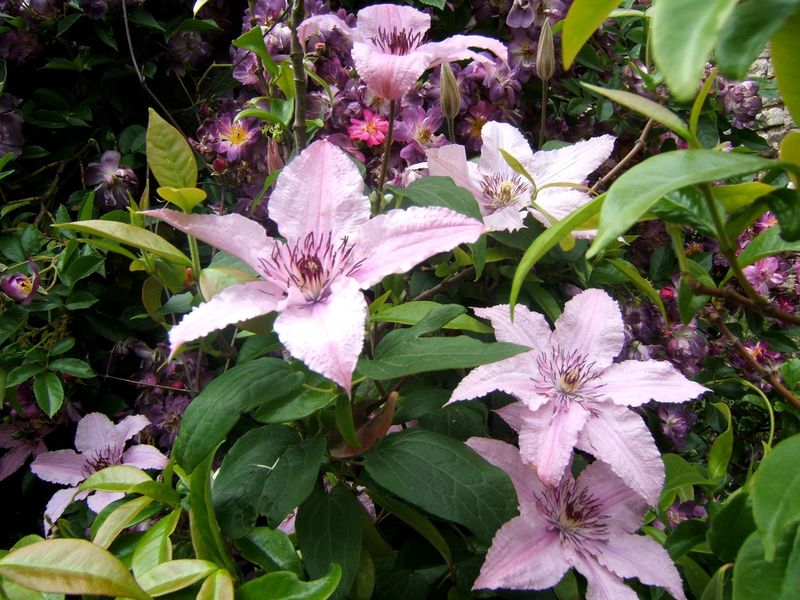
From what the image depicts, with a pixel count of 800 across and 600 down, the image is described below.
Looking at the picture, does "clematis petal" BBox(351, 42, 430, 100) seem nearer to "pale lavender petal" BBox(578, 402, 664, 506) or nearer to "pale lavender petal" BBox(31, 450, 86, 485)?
"pale lavender petal" BBox(578, 402, 664, 506)

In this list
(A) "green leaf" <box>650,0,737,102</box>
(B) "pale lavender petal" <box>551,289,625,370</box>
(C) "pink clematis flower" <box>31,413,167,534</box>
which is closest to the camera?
(A) "green leaf" <box>650,0,737,102</box>

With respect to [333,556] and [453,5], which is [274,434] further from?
[453,5]

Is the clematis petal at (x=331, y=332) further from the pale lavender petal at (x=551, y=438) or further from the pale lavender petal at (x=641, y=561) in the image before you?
the pale lavender petal at (x=641, y=561)

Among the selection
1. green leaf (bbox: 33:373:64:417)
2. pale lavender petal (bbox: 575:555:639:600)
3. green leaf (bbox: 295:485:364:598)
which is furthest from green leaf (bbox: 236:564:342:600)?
green leaf (bbox: 33:373:64:417)

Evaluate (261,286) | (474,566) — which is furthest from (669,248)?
(261,286)

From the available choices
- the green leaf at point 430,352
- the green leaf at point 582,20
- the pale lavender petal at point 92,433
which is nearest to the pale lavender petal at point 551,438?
the green leaf at point 430,352
